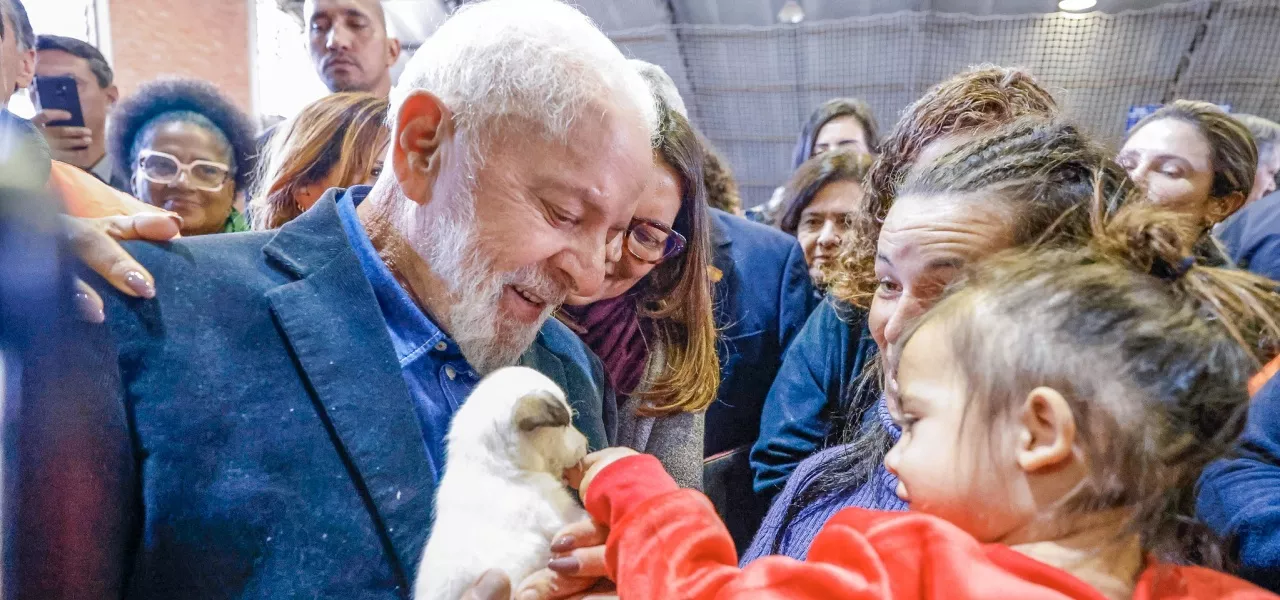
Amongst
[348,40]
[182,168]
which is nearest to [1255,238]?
[348,40]

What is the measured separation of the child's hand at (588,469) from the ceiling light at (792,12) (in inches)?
36.1

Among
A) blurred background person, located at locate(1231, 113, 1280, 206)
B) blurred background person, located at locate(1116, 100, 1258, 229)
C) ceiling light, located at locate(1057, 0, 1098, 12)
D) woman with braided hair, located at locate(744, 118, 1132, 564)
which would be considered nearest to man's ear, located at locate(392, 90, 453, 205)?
woman with braided hair, located at locate(744, 118, 1132, 564)

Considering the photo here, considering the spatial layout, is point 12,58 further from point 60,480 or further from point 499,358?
point 499,358

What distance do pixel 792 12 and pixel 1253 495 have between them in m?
1.04

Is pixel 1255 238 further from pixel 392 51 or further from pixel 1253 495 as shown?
pixel 392 51

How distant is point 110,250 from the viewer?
0.94 metres

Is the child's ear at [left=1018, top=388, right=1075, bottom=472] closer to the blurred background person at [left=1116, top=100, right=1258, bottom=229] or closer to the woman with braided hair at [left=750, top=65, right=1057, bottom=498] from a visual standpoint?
the woman with braided hair at [left=750, top=65, right=1057, bottom=498]

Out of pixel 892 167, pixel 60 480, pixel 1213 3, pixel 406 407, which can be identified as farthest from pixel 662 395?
pixel 1213 3

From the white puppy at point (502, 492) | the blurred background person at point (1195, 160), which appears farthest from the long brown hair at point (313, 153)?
the blurred background person at point (1195, 160)

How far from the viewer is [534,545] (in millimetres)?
872

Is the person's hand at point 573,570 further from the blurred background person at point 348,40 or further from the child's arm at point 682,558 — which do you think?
the blurred background person at point 348,40

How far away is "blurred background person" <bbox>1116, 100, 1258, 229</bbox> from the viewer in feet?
3.98

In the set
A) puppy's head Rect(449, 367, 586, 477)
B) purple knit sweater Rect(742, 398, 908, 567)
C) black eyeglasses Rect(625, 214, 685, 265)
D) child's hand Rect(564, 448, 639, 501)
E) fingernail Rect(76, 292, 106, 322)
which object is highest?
black eyeglasses Rect(625, 214, 685, 265)

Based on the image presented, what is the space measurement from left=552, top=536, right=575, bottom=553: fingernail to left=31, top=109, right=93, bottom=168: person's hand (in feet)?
2.57
